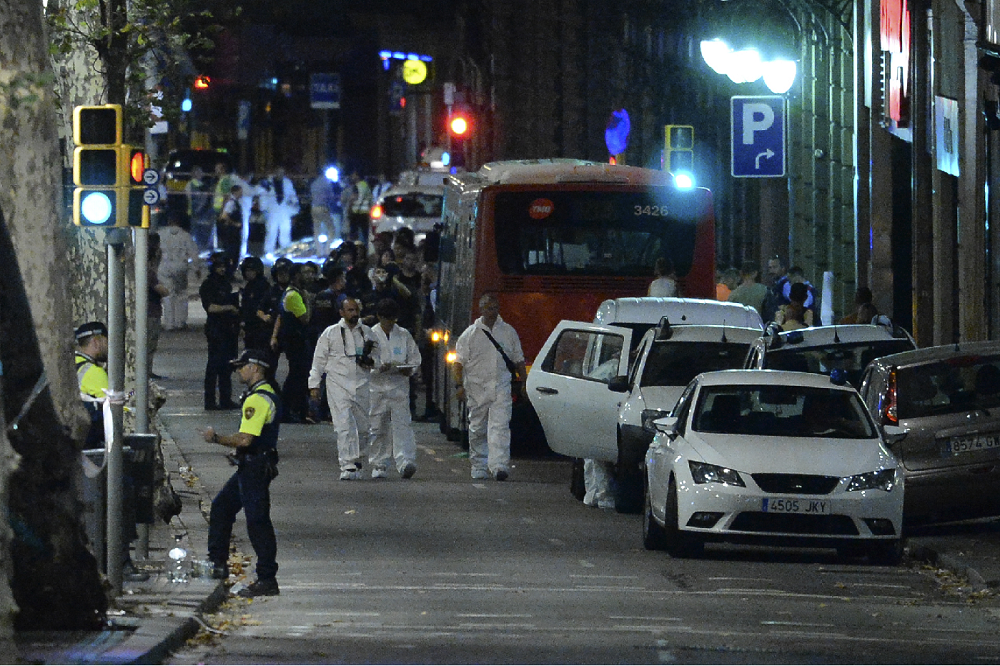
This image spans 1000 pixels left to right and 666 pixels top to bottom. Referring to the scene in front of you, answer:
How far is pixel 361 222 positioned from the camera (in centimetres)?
5403

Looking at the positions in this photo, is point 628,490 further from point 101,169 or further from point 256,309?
point 256,309

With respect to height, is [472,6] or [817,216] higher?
[472,6]

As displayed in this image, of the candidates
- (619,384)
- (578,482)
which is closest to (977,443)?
(619,384)

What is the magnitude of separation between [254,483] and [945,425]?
18.3 feet

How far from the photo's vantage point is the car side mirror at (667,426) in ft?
51.0

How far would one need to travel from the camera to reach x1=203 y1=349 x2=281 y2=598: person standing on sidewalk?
1322 cm

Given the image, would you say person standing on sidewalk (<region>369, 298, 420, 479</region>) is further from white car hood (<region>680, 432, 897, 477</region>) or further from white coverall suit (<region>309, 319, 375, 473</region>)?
white car hood (<region>680, 432, 897, 477</region>)

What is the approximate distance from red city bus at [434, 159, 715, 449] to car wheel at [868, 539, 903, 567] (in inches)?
312

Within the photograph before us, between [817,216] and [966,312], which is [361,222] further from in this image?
[966,312]

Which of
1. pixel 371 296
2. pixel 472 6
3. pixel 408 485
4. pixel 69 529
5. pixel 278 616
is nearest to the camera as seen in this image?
pixel 69 529

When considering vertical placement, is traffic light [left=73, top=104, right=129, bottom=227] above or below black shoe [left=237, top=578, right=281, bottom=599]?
→ above

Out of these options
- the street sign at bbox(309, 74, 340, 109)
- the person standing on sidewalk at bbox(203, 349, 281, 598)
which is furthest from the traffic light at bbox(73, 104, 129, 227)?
the street sign at bbox(309, 74, 340, 109)

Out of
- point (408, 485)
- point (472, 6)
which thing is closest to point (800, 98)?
point (408, 485)

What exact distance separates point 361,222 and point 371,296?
31943 mm
